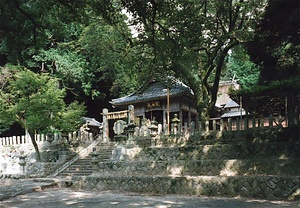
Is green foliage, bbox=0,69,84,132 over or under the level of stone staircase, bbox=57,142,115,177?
over

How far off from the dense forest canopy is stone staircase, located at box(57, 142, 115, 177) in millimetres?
5084

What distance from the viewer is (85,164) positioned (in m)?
16.7

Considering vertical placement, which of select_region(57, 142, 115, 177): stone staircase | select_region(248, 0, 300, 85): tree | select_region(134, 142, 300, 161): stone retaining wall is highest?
select_region(248, 0, 300, 85): tree

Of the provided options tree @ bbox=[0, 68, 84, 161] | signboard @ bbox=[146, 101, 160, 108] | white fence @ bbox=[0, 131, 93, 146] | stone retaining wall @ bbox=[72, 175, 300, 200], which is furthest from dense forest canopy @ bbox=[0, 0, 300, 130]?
white fence @ bbox=[0, 131, 93, 146]

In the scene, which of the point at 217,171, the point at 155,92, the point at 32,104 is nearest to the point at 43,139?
the point at 32,104

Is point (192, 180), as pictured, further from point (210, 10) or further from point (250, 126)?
point (210, 10)

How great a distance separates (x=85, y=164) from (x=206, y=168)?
324 inches

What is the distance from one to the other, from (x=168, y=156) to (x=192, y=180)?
3.92 meters

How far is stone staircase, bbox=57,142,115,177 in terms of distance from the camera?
15633 mm

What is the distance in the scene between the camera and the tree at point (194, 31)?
8953 mm

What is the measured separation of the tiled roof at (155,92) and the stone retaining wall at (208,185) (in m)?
10.7

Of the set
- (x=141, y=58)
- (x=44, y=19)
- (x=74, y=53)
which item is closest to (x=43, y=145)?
(x=141, y=58)

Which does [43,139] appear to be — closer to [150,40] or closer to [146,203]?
[150,40]

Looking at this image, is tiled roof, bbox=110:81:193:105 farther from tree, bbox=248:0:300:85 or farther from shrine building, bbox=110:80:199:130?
tree, bbox=248:0:300:85
